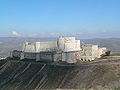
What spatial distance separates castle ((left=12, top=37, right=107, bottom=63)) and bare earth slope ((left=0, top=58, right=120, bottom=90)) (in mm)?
4555

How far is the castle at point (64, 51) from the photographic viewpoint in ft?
351

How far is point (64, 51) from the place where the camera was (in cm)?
10906

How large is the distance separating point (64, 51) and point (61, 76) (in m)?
16.5

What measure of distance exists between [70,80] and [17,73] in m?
30.4

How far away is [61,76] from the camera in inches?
3711

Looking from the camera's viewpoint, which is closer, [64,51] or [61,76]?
[61,76]

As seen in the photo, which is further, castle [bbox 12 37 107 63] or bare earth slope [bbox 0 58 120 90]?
castle [bbox 12 37 107 63]

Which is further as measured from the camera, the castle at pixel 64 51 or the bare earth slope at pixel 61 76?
the castle at pixel 64 51

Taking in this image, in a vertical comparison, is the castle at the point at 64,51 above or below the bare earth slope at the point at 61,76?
above

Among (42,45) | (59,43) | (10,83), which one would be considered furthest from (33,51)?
(10,83)

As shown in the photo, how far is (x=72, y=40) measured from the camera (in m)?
117

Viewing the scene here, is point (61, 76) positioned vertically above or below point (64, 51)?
below

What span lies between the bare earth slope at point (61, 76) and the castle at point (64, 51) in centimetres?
455

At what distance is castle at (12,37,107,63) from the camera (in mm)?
107081
